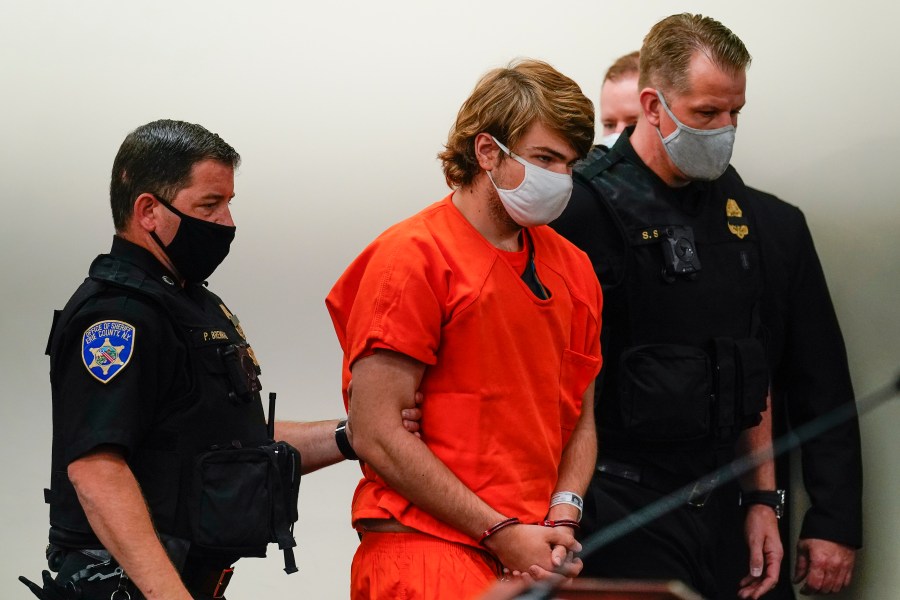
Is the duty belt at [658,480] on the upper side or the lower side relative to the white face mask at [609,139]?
lower

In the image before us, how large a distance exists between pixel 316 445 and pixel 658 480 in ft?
2.33

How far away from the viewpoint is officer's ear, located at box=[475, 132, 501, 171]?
1.97m

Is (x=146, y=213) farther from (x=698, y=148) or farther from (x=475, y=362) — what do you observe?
(x=698, y=148)

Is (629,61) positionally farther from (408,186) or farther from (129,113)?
(129,113)

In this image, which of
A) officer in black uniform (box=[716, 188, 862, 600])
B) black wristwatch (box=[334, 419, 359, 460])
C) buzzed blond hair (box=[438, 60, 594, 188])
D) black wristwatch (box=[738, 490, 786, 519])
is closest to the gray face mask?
officer in black uniform (box=[716, 188, 862, 600])

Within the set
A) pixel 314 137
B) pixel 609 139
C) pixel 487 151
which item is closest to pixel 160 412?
pixel 487 151

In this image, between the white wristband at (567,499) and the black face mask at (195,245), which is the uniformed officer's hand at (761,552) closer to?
the white wristband at (567,499)

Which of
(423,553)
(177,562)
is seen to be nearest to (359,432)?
(423,553)

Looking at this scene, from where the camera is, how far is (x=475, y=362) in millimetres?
1890

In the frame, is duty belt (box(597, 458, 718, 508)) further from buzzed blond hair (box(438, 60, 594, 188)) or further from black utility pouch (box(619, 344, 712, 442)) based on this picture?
buzzed blond hair (box(438, 60, 594, 188))

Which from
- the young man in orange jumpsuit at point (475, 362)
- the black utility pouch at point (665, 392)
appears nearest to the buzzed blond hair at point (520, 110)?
the young man in orange jumpsuit at point (475, 362)

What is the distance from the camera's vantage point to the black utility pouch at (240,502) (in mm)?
1938

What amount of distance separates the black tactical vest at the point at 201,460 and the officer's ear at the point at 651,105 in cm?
103

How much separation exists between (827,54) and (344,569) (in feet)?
5.81
